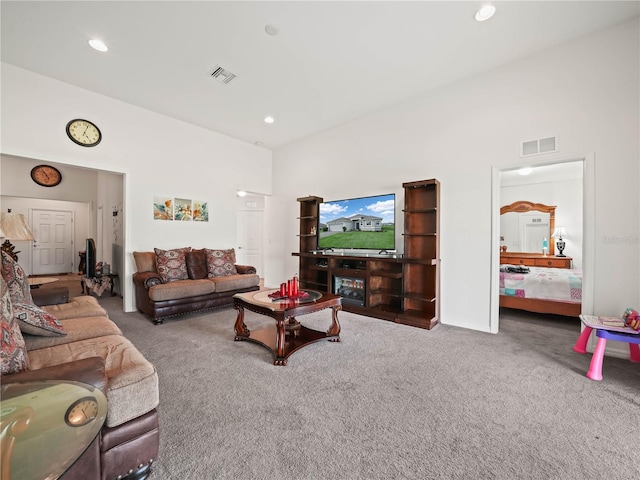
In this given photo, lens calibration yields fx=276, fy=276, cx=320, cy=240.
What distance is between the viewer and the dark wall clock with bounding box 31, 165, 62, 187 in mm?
6532

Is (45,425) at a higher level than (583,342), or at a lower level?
higher

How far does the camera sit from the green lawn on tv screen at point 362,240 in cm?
410

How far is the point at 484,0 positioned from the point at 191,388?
3923 millimetres

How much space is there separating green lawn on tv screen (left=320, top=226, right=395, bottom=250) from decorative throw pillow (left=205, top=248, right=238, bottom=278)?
5.19 ft

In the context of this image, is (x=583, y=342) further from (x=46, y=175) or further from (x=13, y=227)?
(x=46, y=175)

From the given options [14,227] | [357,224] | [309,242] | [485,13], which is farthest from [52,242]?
[485,13]

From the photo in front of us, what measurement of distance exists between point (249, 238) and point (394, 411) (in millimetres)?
5305

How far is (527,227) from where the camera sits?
241 inches

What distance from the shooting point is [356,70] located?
335 centimetres

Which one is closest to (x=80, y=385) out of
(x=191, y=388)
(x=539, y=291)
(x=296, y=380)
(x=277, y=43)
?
(x=191, y=388)

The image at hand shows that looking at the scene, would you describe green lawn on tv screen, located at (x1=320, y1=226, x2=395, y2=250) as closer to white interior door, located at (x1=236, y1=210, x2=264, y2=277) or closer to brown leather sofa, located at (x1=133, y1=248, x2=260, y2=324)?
brown leather sofa, located at (x1=133, y1=248, x2=260, y2=324)

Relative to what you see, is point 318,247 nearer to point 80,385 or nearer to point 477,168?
point 477,168

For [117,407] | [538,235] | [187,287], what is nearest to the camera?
[117,407]

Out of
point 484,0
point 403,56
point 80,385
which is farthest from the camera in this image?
point 403,56
